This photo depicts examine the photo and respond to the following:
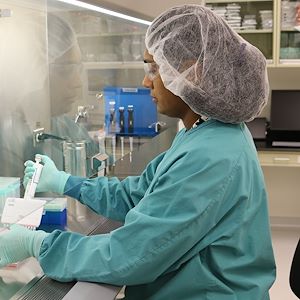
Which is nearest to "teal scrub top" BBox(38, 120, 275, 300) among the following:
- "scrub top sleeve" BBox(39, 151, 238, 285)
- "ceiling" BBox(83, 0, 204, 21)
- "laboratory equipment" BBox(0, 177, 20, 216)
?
"scrub top sleeve" BBox(39, 151, 238, 285)

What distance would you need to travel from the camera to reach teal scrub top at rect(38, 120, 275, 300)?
97 cm

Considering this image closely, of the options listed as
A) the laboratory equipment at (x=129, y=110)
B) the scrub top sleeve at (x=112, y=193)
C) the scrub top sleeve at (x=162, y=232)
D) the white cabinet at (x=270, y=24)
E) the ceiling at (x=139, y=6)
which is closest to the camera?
the scrub top sleeve at (x=162, y=232)

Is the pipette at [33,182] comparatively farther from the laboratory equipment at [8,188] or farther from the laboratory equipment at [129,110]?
the laboratory equipment at [129,110]

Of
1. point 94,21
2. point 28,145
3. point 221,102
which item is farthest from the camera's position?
point 94,21

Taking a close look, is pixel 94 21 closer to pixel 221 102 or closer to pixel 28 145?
pixel 28 145

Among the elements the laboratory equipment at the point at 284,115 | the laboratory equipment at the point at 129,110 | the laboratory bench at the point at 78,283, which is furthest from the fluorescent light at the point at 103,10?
the laboratory equipment at the point at 284,115

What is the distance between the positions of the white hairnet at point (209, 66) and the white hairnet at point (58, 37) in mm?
617

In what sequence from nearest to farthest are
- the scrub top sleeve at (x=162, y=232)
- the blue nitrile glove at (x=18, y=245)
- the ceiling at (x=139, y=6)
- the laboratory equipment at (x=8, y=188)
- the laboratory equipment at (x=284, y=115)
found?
1. the scrub top sleeve at (x=162, y=232)
2. the blue nitrile glove at (x=18, y=245)
3. the laboratory equipment at (x=8, y=188)
4. the ceiling at (x=139, y=6)
5. the laboratory equipment at (x=284, y=115)

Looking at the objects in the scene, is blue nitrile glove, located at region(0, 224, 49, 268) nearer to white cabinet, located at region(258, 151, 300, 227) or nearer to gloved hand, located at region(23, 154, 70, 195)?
gloved hand, located at region(23, 154, 70, 195)

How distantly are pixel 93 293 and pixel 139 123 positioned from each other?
4.63ft

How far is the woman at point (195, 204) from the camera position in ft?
3.22

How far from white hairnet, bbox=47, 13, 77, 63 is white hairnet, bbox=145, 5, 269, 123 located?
62 centimetres

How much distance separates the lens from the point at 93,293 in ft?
3.31

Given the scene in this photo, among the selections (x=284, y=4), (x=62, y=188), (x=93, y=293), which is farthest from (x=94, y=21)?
(x=284, y=4)
